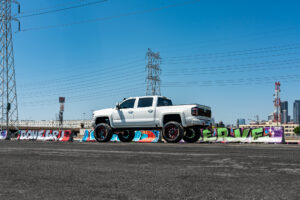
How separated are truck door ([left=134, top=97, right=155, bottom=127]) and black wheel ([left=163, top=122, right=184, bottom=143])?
0.92 meters

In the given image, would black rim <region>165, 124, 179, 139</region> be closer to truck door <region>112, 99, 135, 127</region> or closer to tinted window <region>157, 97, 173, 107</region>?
tinted window <region>157, 97, 173, 107</region>

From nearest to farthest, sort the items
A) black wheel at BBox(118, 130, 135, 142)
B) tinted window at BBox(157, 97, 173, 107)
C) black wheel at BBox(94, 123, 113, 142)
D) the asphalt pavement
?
the asphalt pavement
tinted window at BBox(157, 97, 173, 107)
black wheel at BBox(94, 123, 113, 142)
black wheel at BBox(118, 130, 135, 142)

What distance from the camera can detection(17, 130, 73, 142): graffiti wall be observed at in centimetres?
2367

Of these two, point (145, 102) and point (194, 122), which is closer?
point (194, 122)

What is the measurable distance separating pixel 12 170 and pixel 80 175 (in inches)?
55.1

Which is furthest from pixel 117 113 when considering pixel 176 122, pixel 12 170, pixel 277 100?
pixel 277 100

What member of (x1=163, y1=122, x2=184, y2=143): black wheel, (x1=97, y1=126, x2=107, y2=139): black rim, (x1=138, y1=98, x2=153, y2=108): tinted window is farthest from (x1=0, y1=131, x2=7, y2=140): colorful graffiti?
(x1=163, y1=122, x2=184, y2=143): black wheel

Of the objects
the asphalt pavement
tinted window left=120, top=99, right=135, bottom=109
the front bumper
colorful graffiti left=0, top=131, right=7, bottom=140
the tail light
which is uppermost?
tinted window left=120, top=99, right=135, bottom=109

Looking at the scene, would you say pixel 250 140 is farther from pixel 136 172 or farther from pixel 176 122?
pixel 136 172

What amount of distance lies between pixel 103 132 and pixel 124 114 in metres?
1.69

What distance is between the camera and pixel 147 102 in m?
15.9

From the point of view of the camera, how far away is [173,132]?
583 inches

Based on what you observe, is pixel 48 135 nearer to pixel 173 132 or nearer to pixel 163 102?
pixel 163 102

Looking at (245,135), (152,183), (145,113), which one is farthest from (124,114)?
(152,183)
